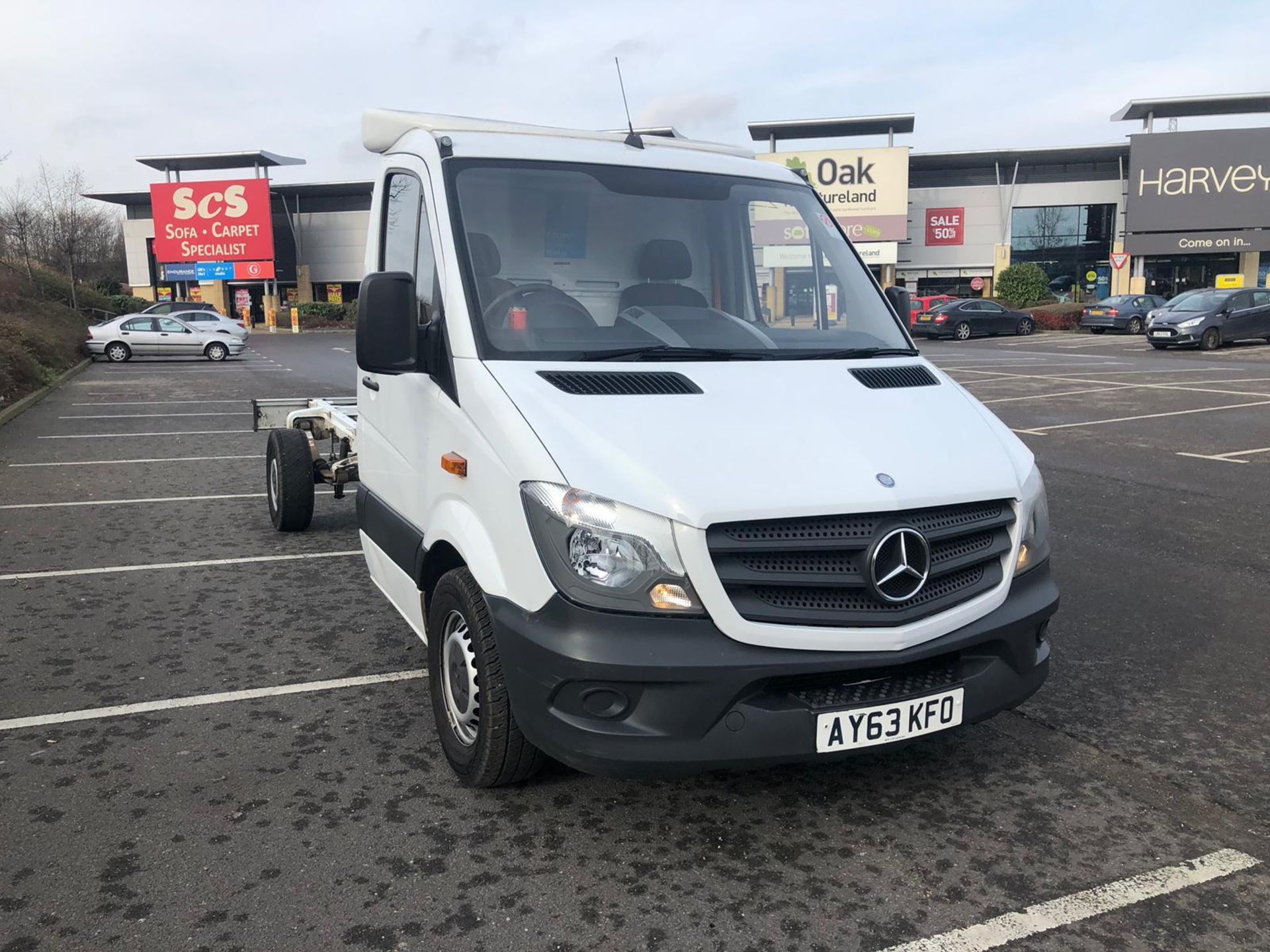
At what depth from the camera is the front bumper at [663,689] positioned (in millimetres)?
2834

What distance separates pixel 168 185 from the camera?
58.1 metres

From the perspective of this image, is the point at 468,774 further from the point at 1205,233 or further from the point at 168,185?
the point at 168,185

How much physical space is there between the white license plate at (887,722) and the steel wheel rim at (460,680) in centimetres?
110

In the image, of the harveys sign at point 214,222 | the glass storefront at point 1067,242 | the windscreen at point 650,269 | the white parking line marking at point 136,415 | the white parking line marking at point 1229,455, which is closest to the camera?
the windscreen at point 650,269

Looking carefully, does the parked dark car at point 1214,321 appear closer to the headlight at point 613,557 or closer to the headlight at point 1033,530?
the headlight at point 1033,530

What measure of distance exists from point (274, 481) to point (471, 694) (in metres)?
4.78

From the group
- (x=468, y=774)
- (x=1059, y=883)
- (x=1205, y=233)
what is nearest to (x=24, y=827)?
(x=468, y=774)

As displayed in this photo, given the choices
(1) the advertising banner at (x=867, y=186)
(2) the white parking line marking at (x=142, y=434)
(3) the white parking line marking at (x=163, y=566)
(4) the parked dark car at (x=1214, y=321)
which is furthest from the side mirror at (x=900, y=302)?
(1) the advertising banner at (x=867, y=186)

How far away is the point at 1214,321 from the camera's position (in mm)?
27516

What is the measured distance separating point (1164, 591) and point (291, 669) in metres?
4.65

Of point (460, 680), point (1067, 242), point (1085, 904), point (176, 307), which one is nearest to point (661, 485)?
point (460, 680)

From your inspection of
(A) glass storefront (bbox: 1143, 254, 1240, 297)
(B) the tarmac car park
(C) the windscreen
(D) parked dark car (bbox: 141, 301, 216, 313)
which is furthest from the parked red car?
(C) the windscreen

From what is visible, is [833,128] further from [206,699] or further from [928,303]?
[206,699]

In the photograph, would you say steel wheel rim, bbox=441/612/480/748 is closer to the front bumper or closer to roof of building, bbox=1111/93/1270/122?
the front bumper
